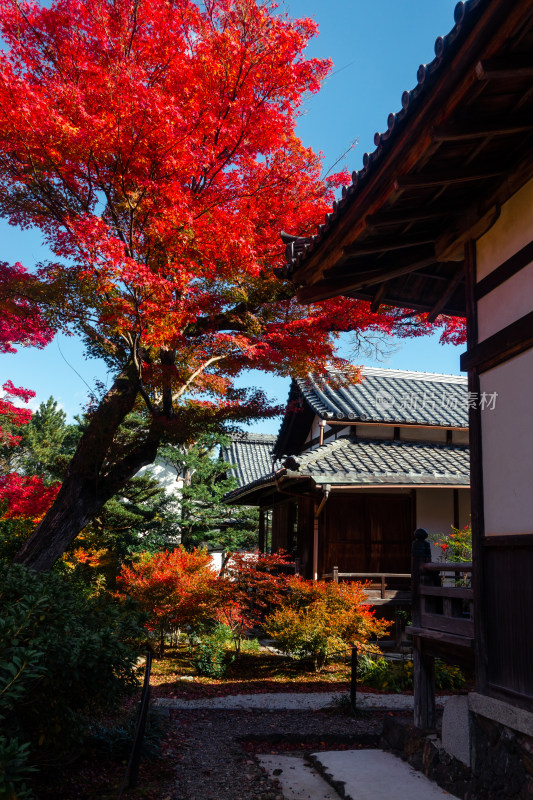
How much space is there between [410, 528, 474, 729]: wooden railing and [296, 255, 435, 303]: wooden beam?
2.60 meters

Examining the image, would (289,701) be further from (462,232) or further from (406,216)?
(406,216)

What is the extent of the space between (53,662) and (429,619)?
3.38 meters

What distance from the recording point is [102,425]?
8.93 m

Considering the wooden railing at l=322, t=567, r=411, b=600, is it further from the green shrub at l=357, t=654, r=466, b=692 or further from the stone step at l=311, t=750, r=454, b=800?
the stone step at l=311, t=750, r=454, b=800

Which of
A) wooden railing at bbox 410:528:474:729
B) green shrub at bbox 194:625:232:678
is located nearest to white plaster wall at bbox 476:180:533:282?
wooden railing at bbox 410:528:474:729

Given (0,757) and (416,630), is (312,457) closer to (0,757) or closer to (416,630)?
(416,630)

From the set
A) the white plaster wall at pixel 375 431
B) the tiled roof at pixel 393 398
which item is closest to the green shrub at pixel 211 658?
the tiled roof at pixel 393 398

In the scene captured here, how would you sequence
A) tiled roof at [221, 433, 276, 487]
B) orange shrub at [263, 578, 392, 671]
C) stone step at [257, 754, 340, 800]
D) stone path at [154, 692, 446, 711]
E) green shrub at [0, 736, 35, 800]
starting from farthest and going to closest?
tiled roof at [221, 433, 276, 487]
orange shrub at [263, 578, 392, 671]
stone path at [154, 692, 446, 711]
stone step at [257, 754, 340, 800]
green shrub at [0, 736, 35, 800]

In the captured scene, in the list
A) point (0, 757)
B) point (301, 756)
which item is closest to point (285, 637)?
point (301, 756)

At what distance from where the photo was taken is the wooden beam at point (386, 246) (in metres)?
5.19

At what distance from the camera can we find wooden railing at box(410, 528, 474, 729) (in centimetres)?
515

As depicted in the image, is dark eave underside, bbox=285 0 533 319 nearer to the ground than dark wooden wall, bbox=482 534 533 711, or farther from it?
farther from it

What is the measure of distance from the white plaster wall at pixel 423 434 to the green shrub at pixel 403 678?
22.0ft

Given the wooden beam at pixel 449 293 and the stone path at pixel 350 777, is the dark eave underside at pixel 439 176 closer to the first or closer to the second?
the wooden beam at pixel 449 293
